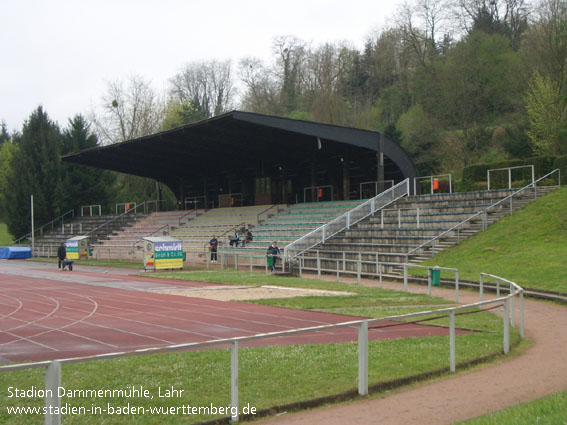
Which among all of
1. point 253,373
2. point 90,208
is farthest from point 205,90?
point 253,373

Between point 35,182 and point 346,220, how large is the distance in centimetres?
3896

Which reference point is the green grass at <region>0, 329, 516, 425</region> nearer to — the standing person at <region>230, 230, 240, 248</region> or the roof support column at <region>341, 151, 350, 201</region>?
the standing person at <region>230, 230, 240, 248</region>

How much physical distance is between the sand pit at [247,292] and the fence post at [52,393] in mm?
12756

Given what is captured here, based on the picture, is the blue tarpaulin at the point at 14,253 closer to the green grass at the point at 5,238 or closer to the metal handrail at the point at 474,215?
the green grass at the point at 5,238

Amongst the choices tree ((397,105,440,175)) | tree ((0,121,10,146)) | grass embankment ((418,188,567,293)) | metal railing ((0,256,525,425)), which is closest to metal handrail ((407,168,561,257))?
grass embankment ((418,188,567,293))

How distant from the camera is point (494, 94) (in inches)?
2036

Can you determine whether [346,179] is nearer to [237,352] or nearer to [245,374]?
[245,374]

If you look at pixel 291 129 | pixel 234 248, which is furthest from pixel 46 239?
pixel 291 129

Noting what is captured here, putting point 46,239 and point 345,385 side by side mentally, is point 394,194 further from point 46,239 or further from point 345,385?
point 46,239

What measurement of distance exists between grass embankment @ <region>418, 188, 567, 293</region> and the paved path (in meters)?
10.2

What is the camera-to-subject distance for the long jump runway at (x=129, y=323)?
426 inches

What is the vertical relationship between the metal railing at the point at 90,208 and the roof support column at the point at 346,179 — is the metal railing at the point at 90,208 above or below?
below

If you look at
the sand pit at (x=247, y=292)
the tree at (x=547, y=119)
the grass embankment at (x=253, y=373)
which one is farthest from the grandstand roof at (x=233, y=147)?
the grass embankment at (x=253, y=373)

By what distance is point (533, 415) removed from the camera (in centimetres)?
600
